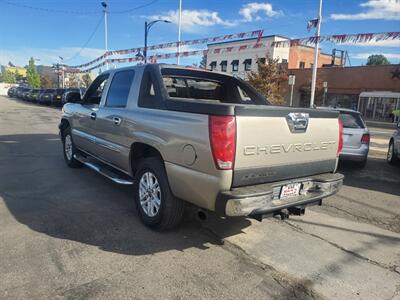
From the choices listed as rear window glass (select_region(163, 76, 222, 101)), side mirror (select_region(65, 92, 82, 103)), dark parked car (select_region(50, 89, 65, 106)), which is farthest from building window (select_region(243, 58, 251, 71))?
rear window glass (select_region(163, 76, 222, 101))

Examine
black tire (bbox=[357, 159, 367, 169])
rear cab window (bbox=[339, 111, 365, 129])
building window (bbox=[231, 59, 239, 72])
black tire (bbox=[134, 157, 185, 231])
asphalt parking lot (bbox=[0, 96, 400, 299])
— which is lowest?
asphalt parking lot (bbox=[0, 96, 400, 299])

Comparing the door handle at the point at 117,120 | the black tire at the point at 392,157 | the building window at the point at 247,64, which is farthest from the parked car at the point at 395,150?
the building window at the point at 247,64

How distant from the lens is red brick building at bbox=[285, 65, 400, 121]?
32.8m

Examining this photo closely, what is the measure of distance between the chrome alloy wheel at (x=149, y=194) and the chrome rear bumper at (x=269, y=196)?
111cm

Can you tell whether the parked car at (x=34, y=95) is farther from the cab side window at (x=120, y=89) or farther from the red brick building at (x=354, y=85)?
the cab side window at (x=120, y=89)

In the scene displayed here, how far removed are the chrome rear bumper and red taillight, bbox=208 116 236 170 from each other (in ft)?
0.99

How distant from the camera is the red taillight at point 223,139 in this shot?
3.22 meters

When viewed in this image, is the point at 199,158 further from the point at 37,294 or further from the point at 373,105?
the point at 373,105

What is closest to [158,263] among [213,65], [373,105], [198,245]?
[198,245]

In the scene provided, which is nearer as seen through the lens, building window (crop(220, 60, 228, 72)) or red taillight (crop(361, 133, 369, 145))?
red taillight (crop(361, 133, 369, 145))

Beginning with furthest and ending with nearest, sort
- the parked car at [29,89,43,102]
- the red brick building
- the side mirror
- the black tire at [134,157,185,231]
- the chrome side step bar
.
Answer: the parked car at [29,89,43,102] → the red brick building → the side mirror → the chrome side step bar → the black tire at [134,157,185,231]

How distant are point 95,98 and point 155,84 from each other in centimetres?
246

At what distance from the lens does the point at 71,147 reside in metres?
7.30

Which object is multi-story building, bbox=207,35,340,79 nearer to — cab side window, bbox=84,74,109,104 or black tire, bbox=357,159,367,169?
black tire, bbox=357,159,367,169
